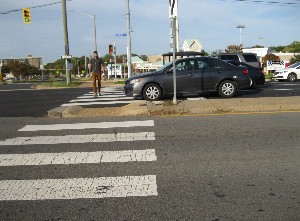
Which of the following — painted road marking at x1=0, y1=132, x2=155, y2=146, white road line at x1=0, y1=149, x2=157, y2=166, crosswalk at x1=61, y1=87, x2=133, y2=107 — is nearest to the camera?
white road line at x1=0, y1=149, x2=157, y2=166

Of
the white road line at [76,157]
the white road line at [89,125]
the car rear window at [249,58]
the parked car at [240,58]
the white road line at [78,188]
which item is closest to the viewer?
the white road line at [78,188]

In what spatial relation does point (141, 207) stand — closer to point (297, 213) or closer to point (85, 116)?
point (297, 213)

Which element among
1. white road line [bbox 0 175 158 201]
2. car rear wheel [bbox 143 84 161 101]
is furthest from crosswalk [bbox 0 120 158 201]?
car rear wheel [bbox 143 84 161 101]

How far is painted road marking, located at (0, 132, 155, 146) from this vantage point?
6.23 meters

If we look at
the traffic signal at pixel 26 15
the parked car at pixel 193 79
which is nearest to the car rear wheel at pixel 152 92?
the parked car at pixel 193 79

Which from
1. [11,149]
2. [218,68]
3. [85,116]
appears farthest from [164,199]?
[218,68]

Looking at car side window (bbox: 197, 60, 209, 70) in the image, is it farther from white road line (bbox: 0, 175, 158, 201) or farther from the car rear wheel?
white road line (bbox: 0, 175, 158, 201)

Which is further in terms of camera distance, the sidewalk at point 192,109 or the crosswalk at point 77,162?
the sidewalk at point 192,109

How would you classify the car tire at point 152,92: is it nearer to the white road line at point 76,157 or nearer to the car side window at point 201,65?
the car side window at point 201,65

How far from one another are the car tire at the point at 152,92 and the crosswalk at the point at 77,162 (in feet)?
14.1

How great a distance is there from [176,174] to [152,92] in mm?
7780

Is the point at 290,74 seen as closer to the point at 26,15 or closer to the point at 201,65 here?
the point at 201,65

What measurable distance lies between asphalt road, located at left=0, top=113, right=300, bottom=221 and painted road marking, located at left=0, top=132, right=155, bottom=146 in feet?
0.13

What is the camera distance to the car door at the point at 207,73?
12.2 m
